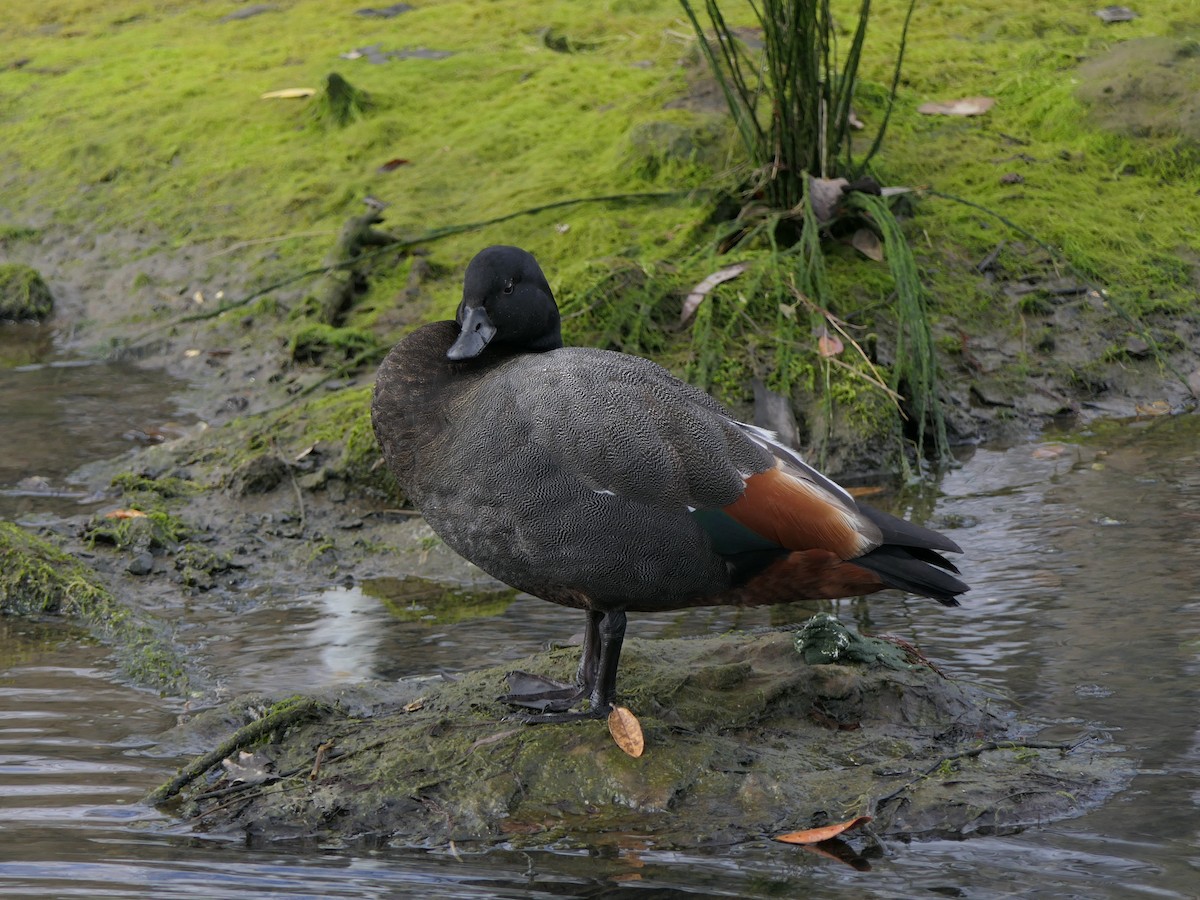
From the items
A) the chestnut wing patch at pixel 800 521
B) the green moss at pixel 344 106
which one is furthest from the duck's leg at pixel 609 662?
the green moss at pixel 344 106

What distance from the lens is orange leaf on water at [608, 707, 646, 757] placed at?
4008 millimetres

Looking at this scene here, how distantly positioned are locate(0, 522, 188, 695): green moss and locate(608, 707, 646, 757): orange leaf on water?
75.6 inches

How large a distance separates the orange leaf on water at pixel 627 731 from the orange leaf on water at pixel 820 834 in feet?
1.56

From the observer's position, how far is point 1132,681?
4.61 m

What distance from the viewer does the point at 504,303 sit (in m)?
4.54

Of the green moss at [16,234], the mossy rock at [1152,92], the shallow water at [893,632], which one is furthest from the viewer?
the green moss at [16,234]

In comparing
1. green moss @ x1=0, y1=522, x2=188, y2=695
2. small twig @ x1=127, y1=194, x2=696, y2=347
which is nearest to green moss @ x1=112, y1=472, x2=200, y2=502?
green moss @ x1=0, y1=522, x2=188, y2=695

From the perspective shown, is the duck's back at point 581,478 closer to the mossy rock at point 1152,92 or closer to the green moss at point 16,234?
the mossy rock at point 1152,92

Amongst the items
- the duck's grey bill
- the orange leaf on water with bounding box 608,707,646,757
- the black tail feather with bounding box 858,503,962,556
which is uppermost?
the duck's grey bill

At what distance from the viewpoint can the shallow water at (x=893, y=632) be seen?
3.56 metres

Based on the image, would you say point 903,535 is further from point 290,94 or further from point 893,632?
point 290,94

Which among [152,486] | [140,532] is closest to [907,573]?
[140,532]

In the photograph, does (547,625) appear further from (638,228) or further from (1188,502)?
(638,228)

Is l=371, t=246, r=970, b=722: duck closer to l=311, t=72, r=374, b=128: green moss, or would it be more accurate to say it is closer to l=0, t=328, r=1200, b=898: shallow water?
l=0, t=328, r=1200, b=898: shallow water
